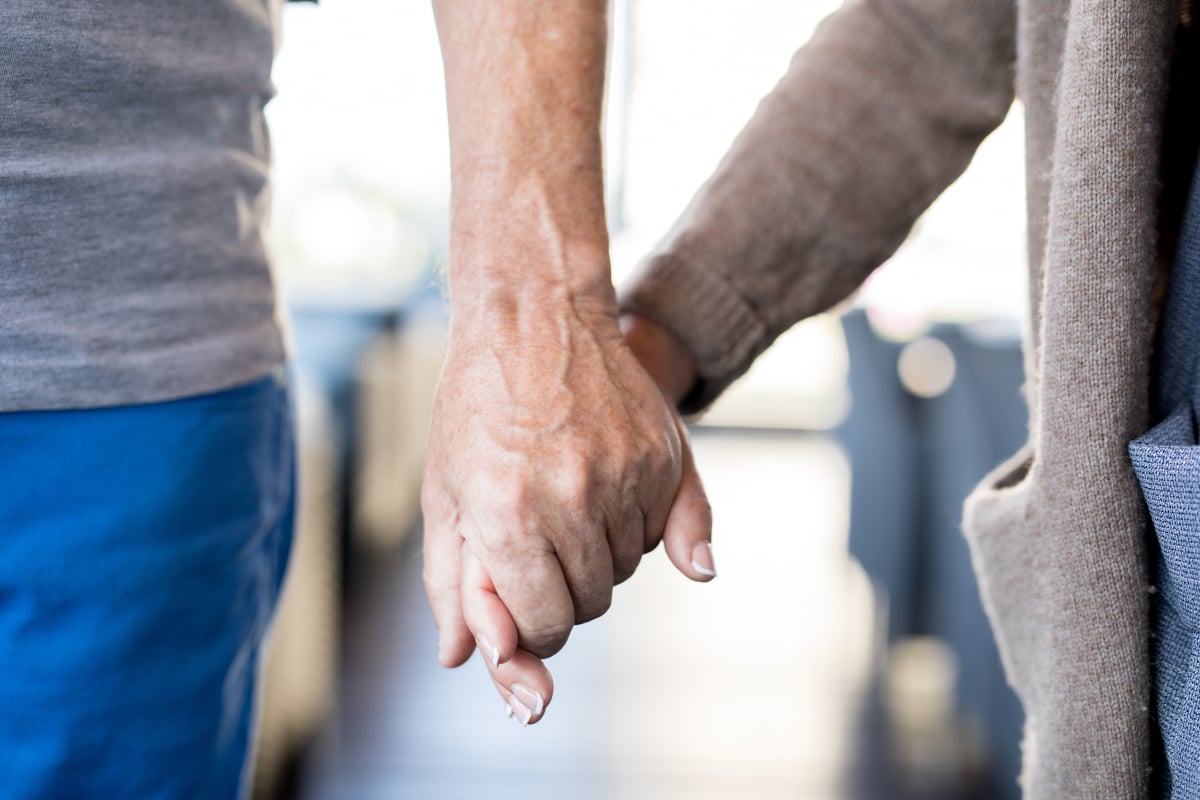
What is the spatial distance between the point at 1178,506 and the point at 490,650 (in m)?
0.34

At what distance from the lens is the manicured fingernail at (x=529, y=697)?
53cm

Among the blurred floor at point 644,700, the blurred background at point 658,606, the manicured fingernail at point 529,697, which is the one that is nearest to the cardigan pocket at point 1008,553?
the manicured fingernail at point 529,697

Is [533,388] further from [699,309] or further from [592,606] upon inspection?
[699,309]

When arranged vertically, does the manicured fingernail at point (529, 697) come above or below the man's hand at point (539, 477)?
below

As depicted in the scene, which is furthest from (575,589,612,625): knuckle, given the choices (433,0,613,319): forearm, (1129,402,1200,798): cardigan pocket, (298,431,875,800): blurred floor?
(298,431,875,800): blurred floor

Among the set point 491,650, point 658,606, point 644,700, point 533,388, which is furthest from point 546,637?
point 658,606

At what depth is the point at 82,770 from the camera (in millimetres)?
589

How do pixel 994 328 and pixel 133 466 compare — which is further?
pixel 994 328

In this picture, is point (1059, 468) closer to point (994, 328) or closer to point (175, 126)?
point (175, 126)

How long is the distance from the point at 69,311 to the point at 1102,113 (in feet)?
1.82

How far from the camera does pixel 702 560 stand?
579 mm

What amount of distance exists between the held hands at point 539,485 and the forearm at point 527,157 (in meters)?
0.02

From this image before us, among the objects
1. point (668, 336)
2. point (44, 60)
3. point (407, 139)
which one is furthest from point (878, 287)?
point (44, 60)

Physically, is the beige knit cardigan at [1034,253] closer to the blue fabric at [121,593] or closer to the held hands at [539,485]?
the held hands at [539,485]
